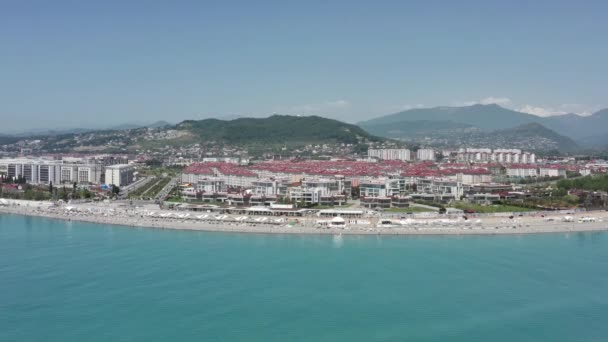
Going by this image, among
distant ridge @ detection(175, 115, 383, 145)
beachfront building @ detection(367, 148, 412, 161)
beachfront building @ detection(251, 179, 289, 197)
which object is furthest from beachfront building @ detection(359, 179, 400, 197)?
distant ridge @ detection(175, 115, 383, 145)

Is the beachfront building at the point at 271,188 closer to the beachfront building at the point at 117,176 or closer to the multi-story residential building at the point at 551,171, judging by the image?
the beachfront building at the point at 117,176

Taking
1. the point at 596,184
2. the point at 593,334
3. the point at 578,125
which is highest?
the point at 578,125

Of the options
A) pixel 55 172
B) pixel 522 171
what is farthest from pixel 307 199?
pixel 522 171

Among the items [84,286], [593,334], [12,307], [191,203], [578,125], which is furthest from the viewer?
[578,125]

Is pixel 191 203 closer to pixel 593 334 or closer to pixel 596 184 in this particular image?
pixel 593 334

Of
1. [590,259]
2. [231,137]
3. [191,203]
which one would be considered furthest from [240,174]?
[231,137]

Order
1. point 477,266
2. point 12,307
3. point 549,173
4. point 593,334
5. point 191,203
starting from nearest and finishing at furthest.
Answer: point 593,334, point 12,307, point 477,266, point 191,203, point 549,173

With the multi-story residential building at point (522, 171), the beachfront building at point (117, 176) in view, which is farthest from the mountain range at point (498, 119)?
the beachfront building at point (117, 176)
